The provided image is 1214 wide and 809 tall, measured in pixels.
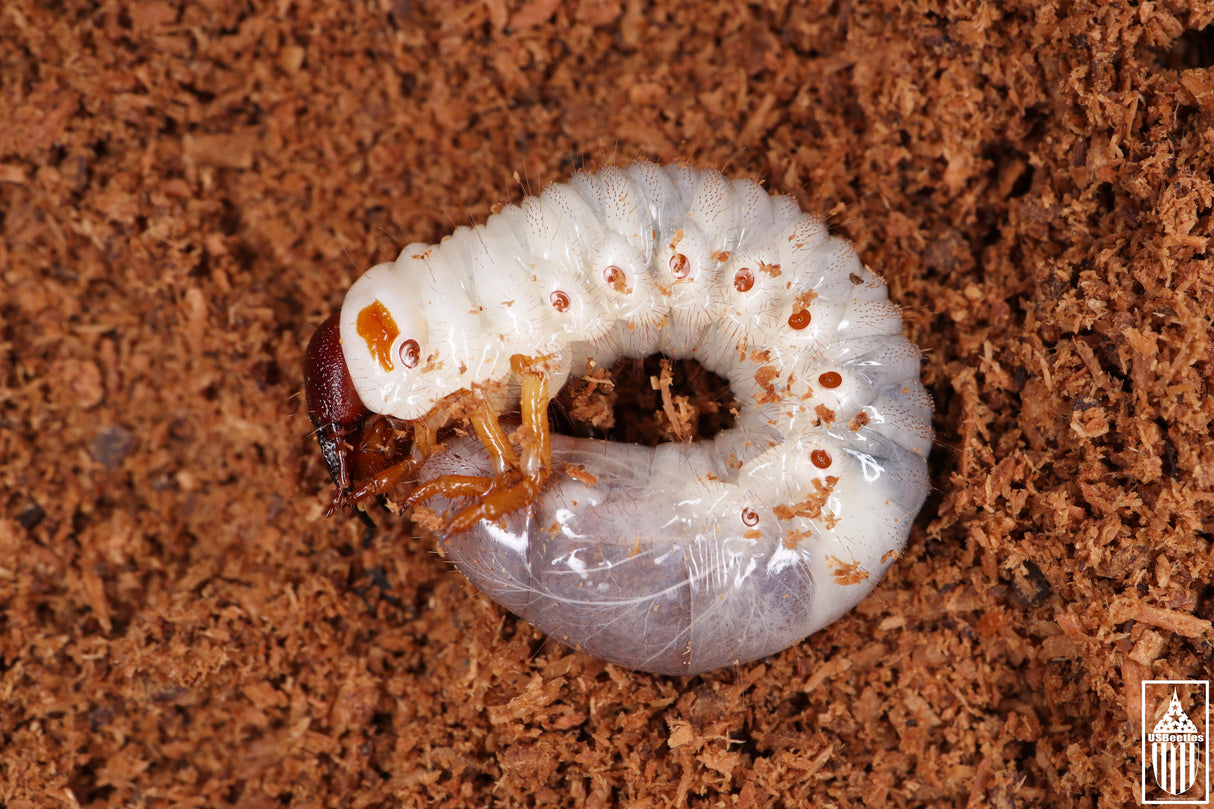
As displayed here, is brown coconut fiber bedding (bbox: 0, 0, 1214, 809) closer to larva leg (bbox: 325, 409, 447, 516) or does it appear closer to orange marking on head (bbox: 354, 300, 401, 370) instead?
larva leg (bbox: 325, 409, 447, 516)

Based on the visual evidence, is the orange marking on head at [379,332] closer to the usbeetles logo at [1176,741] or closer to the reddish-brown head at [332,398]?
the reddish-brown head at [332,398]

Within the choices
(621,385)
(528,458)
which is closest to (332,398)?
(528,458)

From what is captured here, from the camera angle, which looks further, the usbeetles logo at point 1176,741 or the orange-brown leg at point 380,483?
the orange-brown leg at point 380,483

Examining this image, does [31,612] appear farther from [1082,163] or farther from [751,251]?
[1082,163]

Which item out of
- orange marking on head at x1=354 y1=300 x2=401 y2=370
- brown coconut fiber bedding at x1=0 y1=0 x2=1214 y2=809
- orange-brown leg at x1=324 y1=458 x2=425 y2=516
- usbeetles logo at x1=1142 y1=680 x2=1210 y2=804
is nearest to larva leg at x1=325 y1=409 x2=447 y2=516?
orange-brown leg at x1=324 y1=458 x2=425 y2=516

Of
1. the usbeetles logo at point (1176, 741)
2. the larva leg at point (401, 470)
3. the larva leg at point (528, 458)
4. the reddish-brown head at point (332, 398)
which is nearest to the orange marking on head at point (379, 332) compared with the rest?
the reddish-brown head at point (332, 398)

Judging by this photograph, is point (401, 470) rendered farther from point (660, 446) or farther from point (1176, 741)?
point (1176, 741)

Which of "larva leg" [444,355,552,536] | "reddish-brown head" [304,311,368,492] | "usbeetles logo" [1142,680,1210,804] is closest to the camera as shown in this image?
"usbeetles logo" [1142,680,1210,804]
